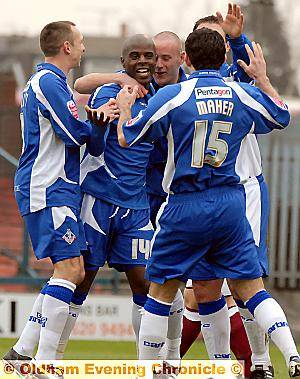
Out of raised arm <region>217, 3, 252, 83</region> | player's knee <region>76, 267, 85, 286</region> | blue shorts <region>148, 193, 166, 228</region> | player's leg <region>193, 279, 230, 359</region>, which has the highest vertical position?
raised arm <region>217, 3, 252, 83</region>

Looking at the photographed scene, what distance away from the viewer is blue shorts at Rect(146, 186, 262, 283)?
21.9ft

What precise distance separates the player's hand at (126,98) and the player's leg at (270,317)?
1201 mm

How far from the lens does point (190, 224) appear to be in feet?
21.9

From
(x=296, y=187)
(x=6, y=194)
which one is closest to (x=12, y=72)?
(x=6, y=194)

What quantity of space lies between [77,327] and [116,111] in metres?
5.18

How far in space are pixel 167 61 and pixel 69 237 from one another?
1418 mm

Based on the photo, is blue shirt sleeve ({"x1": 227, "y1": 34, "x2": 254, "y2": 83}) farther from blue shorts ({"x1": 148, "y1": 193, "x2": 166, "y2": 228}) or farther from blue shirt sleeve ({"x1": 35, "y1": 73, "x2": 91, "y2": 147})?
blue shirt sleeve ({"x1": 35, "y1": 73, "x2": 91, "y2": 147})

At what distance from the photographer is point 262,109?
6.70 metres

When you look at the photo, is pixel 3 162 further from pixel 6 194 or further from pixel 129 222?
pixel 129 222

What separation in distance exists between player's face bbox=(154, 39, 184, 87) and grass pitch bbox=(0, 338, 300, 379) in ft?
9.48

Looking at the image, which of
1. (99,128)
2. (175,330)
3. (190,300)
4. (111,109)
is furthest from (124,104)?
(190,300)

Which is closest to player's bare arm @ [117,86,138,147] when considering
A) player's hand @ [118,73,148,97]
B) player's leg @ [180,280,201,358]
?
player's hand @ [118,73,148,97]

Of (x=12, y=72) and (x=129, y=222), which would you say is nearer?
(x=129, y=222)

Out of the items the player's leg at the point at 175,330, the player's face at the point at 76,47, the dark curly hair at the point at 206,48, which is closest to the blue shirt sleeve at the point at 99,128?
the player's face at the point at 76,47
